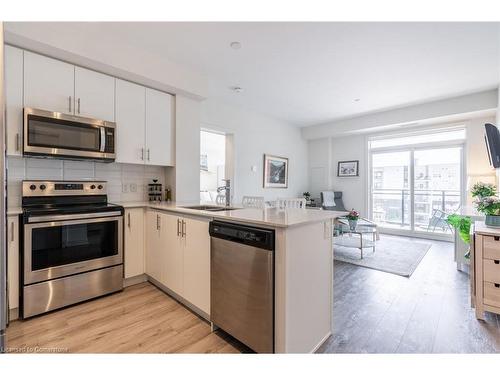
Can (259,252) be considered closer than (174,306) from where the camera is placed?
Yes

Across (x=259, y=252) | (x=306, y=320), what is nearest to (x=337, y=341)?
(x=306, y=320)

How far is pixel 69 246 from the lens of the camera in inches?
84.0

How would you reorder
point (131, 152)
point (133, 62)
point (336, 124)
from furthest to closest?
point (336, 124) → point (131, 152) → point (133, 62)

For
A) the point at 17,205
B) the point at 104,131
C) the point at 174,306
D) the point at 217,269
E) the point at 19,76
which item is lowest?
the point at 174,306

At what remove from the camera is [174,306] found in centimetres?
216

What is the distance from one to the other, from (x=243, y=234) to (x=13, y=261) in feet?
6.28

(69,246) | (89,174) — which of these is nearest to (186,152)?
(89,174)

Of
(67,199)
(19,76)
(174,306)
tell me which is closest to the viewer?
(19,76)

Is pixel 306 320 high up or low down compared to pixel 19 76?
down

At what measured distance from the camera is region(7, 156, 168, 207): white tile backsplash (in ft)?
7.14

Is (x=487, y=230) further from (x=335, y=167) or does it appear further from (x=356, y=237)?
(x=335, y=167)

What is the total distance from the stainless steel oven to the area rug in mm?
3026
